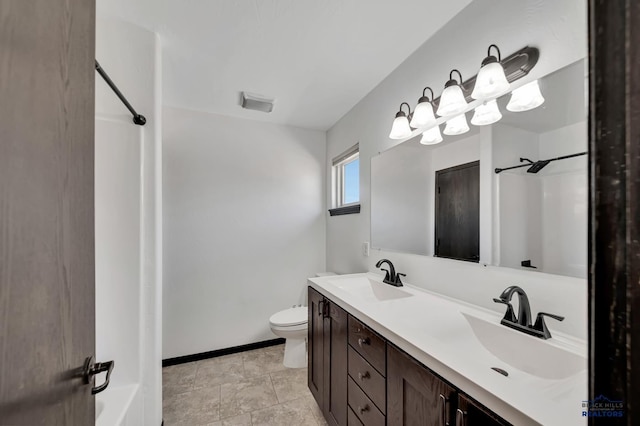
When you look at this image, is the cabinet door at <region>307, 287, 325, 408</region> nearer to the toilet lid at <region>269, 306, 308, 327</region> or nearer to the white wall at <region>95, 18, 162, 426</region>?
the toilet lid at <region>269, 306, 308, 327</region>

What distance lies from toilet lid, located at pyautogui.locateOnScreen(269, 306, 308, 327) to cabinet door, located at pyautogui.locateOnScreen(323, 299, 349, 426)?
0.68 m

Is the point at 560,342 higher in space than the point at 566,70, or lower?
lower

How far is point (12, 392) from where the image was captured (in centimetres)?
39

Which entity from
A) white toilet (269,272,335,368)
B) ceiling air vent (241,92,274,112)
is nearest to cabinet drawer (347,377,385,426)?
white toilet (269,272,335,368)

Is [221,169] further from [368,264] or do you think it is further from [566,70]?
[566,70]

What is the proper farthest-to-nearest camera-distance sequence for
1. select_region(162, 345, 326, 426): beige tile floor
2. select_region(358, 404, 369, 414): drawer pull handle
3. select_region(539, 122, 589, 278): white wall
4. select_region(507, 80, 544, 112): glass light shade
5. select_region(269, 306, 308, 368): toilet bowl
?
select_region(269, 306, 308, 368): toilet bowl, select_region(162, 345, 326, 426): beige tile floor, select_region(358, 404, 369, 414): drawer pull handle, select_region(507, 80, 544, 112): glass light shade, select_region(539, 122, 589, 278): white wall

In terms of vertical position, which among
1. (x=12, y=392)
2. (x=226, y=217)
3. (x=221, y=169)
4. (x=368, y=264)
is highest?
(x=221, y=169)

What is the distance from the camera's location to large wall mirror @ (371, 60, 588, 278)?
890 millimetres

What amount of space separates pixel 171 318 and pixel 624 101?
2905mm

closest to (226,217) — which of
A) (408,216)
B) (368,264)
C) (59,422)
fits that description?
(368,264)

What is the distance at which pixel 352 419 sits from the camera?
4.10 ft

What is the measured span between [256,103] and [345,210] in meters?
1.30

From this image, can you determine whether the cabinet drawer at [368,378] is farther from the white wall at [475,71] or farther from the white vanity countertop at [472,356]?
the white wall at [475,71]

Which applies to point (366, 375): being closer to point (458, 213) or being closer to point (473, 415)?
point (473, 415)
